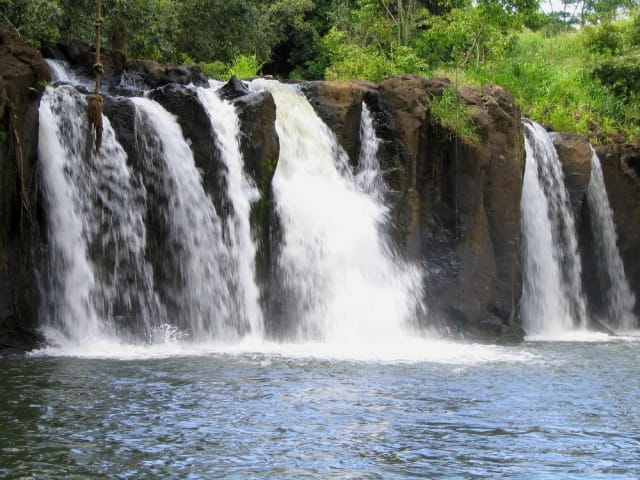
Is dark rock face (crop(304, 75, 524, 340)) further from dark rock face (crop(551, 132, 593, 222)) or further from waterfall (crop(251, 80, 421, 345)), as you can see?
dark rock face (crop(551, 132, 593, 222))

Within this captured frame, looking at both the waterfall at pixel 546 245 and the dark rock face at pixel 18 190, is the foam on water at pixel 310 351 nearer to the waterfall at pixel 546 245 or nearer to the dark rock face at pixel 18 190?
the dark rock face at pixel 18 190

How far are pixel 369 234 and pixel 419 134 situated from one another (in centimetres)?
239

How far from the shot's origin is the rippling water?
618 centimetres

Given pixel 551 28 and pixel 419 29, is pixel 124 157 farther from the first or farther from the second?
pixel 551 28

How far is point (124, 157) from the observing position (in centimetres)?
1355

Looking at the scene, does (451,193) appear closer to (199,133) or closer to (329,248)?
(329,248)

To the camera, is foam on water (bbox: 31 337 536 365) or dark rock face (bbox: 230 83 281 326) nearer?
foam on water (bbox: 31 337 536 365)

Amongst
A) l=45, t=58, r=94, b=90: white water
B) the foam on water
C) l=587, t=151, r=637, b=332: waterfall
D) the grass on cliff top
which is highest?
the grass on cliff top

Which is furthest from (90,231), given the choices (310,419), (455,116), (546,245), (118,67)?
(546,245)

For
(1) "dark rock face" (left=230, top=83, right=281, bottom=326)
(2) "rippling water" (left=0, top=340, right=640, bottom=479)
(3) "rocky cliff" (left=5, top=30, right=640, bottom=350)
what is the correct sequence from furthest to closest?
(3) "rocky cliff" (left=5, top=30, right=640, bottom=350)
(1) "dark rock face" (left=230, top=83, right=281, bottom=326)
(2) "rippling water" (left=0, top=340, right=640, bottom=479)

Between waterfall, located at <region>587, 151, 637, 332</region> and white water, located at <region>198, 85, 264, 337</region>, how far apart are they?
965cm

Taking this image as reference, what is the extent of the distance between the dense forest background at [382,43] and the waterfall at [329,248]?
3.73 m

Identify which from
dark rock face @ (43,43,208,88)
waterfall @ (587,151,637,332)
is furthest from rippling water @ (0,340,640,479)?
waterfall @ (587,151,637,332)

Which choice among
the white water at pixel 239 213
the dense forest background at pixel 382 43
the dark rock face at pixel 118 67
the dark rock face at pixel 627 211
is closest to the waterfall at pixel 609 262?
the dark rock face at pixel 627 211
